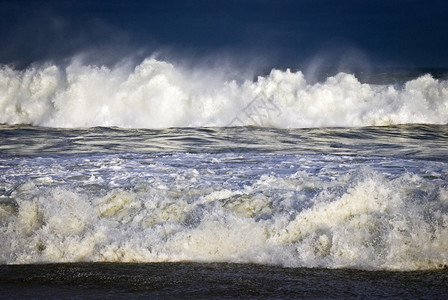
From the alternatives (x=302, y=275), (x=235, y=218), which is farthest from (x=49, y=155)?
(x=302, y=275)

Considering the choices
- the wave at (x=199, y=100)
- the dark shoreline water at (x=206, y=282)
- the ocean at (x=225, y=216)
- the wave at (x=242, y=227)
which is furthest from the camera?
the wave at (x=199, y=100)

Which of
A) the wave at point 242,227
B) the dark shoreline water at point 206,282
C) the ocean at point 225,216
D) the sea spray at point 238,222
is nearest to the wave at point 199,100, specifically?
the ocean at point 225,216

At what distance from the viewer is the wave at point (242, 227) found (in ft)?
16.8

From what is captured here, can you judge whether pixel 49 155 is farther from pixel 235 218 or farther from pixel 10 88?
pixel 10 88

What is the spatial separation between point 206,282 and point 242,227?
3.65ft

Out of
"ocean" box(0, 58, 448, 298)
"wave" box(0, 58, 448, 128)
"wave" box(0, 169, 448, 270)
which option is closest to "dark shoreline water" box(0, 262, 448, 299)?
"ocean" box(0, 58, 448, 298)

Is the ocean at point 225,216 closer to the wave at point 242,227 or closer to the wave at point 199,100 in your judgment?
the wave at point 242,227

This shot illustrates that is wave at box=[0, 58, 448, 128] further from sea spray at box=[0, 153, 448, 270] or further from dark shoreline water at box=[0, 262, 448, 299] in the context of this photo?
dark shoreline water at box=[0, 262, 448, 299]

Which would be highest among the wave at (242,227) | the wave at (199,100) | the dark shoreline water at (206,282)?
the wave at (199,100)

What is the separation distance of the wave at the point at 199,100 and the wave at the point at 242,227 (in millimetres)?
11033

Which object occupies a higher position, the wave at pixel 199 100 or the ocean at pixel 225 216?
the wave at pixel 199 100

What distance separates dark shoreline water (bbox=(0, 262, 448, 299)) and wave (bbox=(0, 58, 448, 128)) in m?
12.4

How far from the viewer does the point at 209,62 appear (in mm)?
22203

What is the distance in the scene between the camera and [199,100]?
19.2 metres
